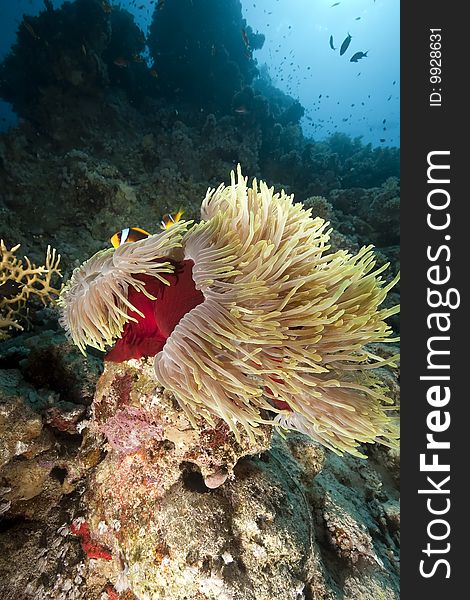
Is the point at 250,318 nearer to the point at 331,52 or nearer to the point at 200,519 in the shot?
the point at 200,519

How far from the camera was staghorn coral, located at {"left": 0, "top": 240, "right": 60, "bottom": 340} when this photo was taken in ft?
10.5

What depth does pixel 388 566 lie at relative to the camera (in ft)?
8.16

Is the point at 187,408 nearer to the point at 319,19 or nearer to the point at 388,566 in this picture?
the point at 388,566

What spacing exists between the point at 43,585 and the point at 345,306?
240 centimetres

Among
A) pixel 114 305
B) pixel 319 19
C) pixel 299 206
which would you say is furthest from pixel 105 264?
pixel 319 19

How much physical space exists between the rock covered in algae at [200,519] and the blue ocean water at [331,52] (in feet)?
127

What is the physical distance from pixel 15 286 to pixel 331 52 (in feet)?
284

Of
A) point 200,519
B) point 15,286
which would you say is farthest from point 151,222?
point 200,519

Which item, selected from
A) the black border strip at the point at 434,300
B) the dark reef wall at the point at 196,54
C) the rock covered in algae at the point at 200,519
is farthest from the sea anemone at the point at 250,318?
the dark reef wall at the point at 196,54

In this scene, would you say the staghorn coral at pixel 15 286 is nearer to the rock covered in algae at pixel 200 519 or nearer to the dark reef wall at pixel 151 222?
the dark reef wall at pixel 151 222

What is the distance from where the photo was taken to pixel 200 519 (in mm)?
1893

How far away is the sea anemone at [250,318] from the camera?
174cm

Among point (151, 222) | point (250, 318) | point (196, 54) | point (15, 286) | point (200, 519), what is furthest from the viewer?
point (196, 54)

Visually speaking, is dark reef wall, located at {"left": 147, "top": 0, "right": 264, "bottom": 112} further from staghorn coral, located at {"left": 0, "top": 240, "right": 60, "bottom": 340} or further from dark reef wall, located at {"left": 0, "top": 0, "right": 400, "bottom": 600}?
staghorn coral, located at {"left": 0, "top": 240, "right": 60, "bottom": 340}
